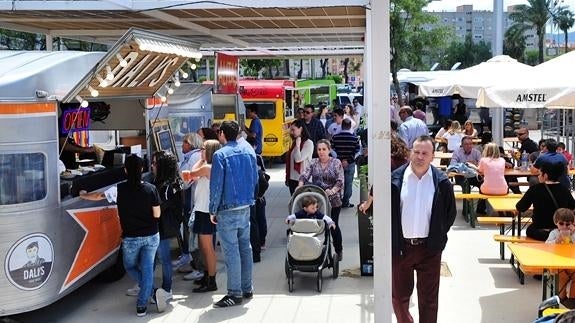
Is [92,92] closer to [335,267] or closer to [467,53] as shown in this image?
[335,267]

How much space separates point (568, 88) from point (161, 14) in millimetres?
5160

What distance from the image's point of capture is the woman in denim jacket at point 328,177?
845cm

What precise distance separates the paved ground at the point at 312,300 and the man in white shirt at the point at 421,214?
146 cm

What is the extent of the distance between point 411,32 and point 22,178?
28950 mm

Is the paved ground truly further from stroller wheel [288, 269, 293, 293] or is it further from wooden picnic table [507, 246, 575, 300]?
wooden picnic table [507, 246, 575, 300]

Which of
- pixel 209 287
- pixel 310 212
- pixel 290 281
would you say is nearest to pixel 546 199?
pixel 310 212

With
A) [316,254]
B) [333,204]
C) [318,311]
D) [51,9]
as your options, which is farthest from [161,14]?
[318,311]

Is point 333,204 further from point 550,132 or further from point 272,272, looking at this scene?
point 550,132

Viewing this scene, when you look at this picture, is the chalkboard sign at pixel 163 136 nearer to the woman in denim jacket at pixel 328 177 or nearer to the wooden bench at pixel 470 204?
the woman in denim jacket at pixel 328 177

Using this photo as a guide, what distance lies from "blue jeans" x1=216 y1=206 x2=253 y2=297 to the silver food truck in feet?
4.47

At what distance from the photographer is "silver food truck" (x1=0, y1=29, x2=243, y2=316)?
20.1 ft

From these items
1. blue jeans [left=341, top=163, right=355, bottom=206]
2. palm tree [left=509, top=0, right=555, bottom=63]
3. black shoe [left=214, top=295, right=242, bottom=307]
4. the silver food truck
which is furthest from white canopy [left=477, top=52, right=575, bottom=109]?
palm tree [left=509, top=0, right=555, bottom=63]

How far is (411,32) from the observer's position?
3334 centimetres

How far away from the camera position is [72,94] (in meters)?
6.67
